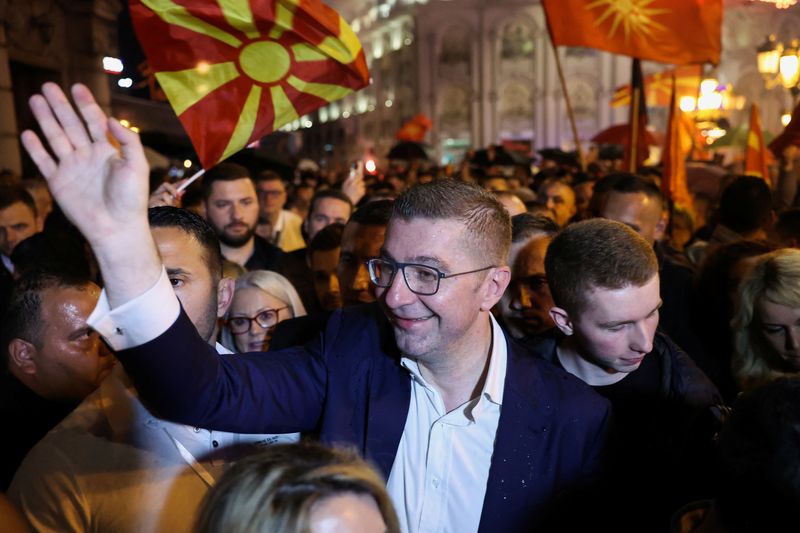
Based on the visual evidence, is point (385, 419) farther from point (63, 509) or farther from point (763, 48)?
point (763, 48)

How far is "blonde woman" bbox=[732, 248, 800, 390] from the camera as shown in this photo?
3.08 meters

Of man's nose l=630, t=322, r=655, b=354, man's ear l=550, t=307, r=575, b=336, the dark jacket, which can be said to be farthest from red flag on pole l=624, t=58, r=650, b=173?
man's nose l=630, t=322, r=655, b=354

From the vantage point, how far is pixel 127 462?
7.25ft

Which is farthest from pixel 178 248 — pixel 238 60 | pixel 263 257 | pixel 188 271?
pixel 263 257

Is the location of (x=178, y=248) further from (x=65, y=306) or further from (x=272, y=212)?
(x=272, y=212)

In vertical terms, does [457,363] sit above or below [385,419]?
above

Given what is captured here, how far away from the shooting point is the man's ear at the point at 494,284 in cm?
233

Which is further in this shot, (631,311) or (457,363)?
(631,311)

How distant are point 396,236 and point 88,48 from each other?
12583mm

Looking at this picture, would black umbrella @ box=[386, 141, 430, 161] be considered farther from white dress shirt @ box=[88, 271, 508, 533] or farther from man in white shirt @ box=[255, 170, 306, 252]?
white dress shirt @ box=[88, 271, 508, 533]

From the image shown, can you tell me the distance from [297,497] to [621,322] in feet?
5.21

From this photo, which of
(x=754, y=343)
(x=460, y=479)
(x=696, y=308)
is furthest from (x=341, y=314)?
(x=696, y=308)

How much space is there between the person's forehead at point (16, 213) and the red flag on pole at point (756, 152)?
8037mm

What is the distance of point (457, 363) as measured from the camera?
2.33m
